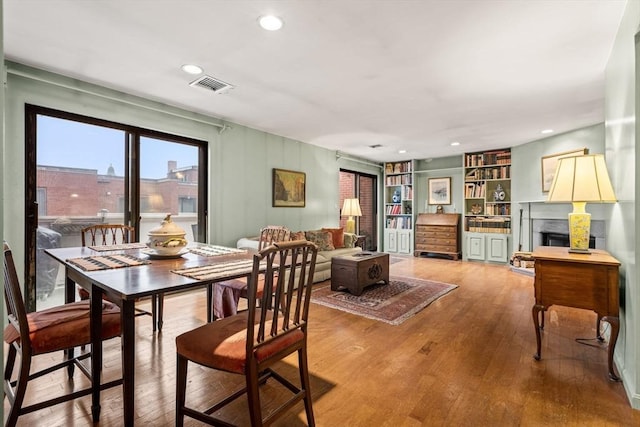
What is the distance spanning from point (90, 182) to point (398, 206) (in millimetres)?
6379

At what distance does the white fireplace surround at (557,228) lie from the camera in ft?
15.1

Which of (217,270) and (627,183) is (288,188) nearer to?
(217,270)

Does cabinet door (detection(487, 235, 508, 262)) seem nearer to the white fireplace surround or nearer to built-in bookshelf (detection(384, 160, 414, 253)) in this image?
the white fireplace surround

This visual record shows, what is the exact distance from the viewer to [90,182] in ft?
11.4

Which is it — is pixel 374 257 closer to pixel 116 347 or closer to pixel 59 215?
pixel 116 347

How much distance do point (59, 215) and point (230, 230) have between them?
6.43 feet

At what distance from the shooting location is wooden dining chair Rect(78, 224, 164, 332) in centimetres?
280

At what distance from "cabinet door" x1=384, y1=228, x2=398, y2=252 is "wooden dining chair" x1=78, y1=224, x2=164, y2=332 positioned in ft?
19.1

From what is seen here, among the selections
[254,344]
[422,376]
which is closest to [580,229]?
[422,376]

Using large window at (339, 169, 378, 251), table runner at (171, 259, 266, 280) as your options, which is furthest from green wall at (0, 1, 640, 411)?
table runner at (171, 259, 266, 280)

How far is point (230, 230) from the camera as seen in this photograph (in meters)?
4.67

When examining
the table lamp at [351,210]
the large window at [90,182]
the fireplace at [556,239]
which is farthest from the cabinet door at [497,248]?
the large window at [90,182]

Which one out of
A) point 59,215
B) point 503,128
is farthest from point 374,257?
point 59,215

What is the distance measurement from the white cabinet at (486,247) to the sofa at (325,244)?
108 inches
